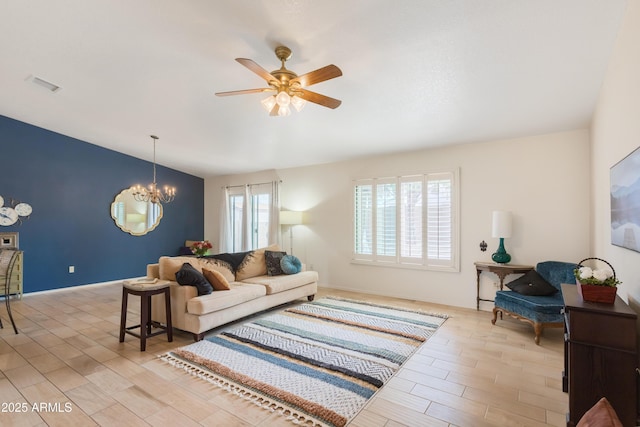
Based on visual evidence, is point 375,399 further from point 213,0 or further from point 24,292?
point 24,292

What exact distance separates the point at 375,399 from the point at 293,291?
2601 millimetres

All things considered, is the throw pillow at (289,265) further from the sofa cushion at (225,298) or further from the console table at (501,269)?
the console table at (501,269)

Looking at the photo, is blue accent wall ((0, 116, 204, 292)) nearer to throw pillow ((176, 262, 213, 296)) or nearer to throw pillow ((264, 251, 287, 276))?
throw pillow ((264, 251, 287, 276))

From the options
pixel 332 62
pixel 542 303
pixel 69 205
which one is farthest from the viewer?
pixel 69 205

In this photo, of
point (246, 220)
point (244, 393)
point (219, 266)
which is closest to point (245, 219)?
point (246, 220)

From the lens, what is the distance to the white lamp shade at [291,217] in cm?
609

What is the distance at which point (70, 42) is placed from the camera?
2.99 meters

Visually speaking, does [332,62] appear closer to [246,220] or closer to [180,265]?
[180,265]

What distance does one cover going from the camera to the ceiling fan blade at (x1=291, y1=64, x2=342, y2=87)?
2.25 metres

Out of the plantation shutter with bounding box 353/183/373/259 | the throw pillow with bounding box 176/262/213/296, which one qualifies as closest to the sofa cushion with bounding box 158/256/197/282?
the throw pillow with bounding box 176/262/213/296

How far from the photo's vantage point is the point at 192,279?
11.6 feet

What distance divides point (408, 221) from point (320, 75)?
3367 millimetres

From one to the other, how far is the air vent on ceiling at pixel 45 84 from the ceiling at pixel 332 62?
0.08 m

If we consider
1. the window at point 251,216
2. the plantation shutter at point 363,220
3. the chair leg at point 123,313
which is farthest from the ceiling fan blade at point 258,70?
the window at point 251,216
